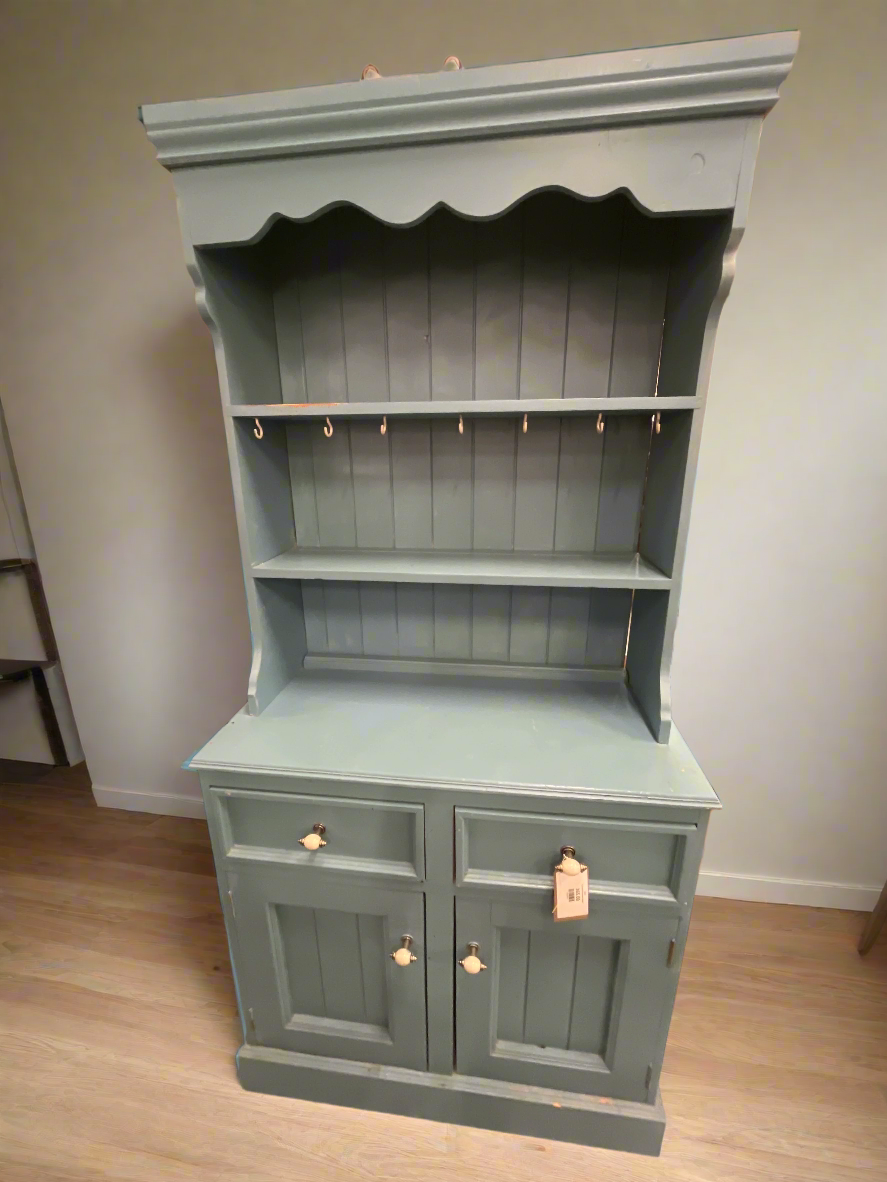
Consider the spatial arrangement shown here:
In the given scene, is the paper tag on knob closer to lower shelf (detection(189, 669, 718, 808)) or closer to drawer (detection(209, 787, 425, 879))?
lower shelf (detection(189, 669, 718, 808))

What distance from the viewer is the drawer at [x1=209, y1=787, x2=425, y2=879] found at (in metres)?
1.07

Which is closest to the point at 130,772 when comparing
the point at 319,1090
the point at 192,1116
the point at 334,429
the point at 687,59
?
the point at 192,1116

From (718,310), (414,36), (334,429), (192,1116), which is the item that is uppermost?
(414,36)

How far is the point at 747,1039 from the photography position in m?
1.40

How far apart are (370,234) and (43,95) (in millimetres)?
1278

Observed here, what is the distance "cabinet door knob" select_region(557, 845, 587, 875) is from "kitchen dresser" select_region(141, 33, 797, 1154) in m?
0.03

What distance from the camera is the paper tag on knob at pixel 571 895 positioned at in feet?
3.27

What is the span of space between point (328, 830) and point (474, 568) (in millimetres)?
674

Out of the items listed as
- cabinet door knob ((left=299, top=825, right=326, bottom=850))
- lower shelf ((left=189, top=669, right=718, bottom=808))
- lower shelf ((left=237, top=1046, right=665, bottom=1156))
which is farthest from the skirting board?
cabinet door knob ((left=299, top=825, right=326, bottom=850))

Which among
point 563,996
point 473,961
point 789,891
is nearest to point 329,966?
point 473,961

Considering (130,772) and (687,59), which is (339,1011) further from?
(687,59)

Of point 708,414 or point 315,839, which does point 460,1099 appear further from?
point 708,414

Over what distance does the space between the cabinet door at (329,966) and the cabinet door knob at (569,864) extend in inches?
13.3

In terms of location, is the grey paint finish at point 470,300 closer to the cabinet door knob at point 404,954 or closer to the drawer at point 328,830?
the drawer at point 328,830
